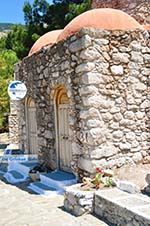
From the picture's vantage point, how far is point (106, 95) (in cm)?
773

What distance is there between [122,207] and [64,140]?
3.72m

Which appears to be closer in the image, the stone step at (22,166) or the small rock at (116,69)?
the small rock at (116,69)

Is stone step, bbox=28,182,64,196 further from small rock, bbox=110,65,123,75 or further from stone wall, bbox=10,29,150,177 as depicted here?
small rock, bbox=110,65,123,75

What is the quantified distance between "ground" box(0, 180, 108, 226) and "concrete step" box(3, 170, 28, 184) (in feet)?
4.00

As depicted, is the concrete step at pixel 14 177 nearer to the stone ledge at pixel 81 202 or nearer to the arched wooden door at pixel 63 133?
the arched wooden door at pixel 63 133

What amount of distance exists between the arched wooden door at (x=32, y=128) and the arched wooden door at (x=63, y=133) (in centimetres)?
234

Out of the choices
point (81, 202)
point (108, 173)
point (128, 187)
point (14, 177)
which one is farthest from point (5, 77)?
point (128, 187)

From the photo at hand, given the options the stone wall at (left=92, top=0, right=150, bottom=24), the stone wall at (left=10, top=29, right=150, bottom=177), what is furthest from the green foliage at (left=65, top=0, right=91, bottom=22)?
the stone wall at (left=10, top=29, right=150, bottom=177)

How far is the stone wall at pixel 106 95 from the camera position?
7566 mm

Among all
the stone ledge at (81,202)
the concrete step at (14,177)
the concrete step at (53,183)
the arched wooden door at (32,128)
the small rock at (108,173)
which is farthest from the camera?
the arched wooden door at (32,128)

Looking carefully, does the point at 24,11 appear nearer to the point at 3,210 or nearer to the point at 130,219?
the point at 3,210

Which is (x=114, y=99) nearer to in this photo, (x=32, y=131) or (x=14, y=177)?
(x=14, y=177)

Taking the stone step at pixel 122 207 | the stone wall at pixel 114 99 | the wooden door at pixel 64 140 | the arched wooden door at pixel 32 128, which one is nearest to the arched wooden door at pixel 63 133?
the wooden door at pixel 64 140

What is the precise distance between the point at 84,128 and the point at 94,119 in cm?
30
